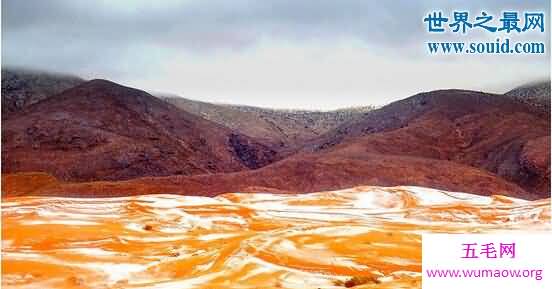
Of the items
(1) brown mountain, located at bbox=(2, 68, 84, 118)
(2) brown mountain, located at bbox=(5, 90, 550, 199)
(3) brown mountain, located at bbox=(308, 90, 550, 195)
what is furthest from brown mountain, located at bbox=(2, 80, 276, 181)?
(1) brown mountain, located at bbox=(2, 68, 84, 118)

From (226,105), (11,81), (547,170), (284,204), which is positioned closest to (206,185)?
(284,204)

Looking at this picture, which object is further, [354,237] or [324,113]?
[324,113]

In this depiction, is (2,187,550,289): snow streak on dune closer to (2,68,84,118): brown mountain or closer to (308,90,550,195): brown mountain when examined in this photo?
(308,90,550,195): brown mountain

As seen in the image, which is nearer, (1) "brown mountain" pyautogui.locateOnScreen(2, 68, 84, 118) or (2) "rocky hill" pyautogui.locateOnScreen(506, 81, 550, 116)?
(2) "rocky hill" pyautogui.locateOnScreen(506, 81, 550, 116)

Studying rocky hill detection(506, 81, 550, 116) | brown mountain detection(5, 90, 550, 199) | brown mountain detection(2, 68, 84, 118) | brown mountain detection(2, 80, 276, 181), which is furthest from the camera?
brown mountain detection(2, 68, 84, 118)

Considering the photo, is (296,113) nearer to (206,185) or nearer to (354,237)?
(206,185)

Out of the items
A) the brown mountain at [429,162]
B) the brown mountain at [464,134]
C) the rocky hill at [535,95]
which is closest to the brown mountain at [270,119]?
the brown mountain at [464,134]

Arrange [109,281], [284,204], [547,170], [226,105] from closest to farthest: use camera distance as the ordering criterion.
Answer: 1. [109,281]
2. [284,204]
3. [547,170]
4. [226,105]

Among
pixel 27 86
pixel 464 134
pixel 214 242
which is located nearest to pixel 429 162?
pixel 464 134
